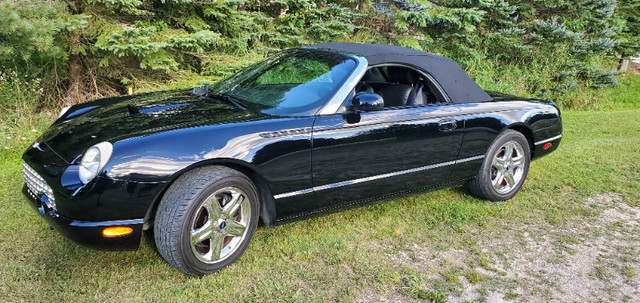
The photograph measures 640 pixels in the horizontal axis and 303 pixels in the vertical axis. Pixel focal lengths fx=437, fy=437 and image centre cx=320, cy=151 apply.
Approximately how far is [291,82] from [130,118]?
1204 mm

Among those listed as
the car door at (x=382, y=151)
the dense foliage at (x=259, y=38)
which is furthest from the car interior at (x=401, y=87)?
the dense foliage at (x=259, y=38)

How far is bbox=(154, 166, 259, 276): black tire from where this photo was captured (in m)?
2.47

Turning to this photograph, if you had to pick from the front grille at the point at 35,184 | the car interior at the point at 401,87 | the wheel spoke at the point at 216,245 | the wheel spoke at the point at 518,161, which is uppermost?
the car interior at the point at 401,87

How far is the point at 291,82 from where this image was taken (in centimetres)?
341

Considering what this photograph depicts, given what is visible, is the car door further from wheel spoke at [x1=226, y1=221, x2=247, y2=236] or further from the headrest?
wheel spoke at [x1=226, y1=221, x2=247, y2=236]

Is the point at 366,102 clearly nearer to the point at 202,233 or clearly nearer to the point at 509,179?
the point at 202,233

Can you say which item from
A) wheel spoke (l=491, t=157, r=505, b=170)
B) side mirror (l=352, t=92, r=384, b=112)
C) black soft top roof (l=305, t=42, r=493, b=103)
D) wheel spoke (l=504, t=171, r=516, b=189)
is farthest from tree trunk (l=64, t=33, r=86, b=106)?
wheel spoke (l=504, t=171, r=516, b=189)

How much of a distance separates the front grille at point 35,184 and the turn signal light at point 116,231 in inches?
14.2

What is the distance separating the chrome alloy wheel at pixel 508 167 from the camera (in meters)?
4.12

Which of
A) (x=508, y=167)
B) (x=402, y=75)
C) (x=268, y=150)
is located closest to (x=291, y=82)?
(x=268, y=150)

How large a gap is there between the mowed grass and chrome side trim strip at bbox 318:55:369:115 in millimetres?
962

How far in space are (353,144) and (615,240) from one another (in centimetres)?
229

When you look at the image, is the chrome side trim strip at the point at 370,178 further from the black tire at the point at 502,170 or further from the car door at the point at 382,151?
the black tire at the point at 502,170

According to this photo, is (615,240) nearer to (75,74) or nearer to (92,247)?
(92,247)
